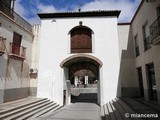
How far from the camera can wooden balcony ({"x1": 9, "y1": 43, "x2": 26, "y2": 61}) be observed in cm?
1077

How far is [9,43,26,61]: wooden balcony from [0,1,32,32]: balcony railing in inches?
90.7

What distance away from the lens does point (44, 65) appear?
12430 millimetres

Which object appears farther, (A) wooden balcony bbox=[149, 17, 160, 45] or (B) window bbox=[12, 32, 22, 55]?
(B) window bbox=[12, 32, 22, 55]

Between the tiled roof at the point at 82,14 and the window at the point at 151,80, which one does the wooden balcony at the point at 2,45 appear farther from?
the window at the point at 151,80

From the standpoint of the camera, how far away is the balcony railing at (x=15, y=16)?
11.5 meters

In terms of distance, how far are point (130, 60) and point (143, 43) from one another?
8.58 feet

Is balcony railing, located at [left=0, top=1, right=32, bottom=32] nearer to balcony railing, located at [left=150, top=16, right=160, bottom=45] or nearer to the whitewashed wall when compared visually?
the whitewashed wall

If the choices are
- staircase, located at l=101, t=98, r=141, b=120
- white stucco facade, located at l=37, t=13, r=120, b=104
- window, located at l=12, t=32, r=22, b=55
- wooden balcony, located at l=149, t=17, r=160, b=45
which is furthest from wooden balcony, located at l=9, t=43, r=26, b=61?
wooden balcony, located at l=149, t=17, r=160, b=45

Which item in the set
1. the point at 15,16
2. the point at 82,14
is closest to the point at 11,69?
the point at 15,16

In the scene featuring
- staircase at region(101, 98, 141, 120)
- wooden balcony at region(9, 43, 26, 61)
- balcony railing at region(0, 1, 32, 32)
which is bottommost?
staircase at region(101, 98, 141, 120)

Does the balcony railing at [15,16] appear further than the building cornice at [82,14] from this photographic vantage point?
No

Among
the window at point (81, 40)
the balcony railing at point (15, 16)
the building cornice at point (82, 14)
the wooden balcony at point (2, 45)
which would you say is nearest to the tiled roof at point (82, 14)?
the building cornice at point (82, 14)

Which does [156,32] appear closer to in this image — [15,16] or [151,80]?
[151,80]

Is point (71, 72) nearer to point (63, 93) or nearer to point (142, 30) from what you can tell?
point (63, 93)
